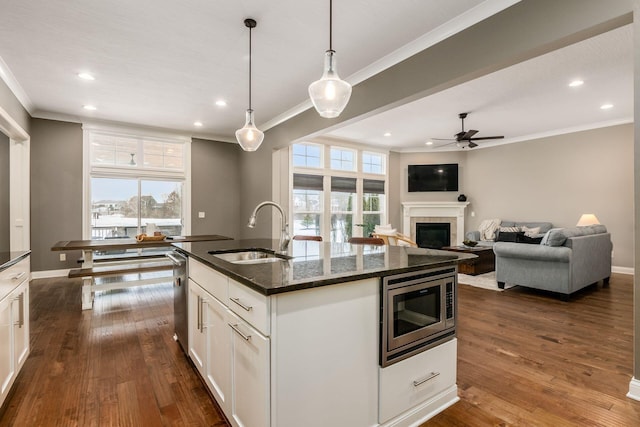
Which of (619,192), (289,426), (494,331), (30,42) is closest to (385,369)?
(289,426)

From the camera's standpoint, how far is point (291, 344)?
1.27 meters

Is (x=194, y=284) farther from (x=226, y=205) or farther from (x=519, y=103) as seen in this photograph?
(x=519, y=103)

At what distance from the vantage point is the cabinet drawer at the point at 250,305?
124 cm

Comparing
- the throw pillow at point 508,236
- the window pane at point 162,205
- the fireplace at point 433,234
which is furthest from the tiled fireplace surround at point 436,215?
the window pane at point 162,205

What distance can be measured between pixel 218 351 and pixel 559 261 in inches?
167

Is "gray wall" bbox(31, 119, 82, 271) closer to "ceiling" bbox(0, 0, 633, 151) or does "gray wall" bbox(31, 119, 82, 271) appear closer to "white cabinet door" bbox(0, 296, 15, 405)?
"ceiling" bbox(0, 0, 633, 151)

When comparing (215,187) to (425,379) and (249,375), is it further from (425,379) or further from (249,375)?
(425,379)

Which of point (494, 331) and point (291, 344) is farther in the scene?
point (494, 331)

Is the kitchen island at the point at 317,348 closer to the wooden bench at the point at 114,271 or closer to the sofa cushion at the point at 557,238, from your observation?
the wooden bench at the point at 114,271

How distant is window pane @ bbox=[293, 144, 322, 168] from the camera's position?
6.92 meters

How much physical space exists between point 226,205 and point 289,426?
5987 mm

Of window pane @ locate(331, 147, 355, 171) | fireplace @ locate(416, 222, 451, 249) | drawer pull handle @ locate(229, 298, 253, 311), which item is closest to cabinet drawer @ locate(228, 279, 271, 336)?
drawer pull handle @ locate(229, 298, 253, 311)

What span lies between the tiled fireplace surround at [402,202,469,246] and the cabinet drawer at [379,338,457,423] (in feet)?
22.0

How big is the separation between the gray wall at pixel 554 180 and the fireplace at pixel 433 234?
22.0 inches
